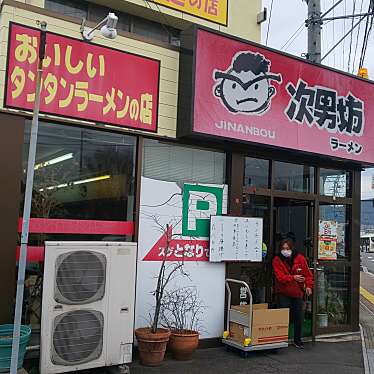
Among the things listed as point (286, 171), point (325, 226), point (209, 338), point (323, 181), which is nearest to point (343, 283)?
point (325, 226)

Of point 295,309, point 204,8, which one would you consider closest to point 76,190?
point 295,309

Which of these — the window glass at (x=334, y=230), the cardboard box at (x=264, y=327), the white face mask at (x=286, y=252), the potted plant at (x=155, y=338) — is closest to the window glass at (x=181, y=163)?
the potted plant at (x=155, y=338)

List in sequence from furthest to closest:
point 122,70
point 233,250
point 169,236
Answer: point 233,250 → point 169,236 → point 122,70

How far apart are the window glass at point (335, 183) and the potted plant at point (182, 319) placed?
3.52 metres

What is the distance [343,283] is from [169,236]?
4.32 meters

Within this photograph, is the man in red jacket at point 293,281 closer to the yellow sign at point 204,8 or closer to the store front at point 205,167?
the store front at point 205,167

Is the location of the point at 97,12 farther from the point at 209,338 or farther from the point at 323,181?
the point at 209,338

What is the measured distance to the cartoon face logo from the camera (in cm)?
742

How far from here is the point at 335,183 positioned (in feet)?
31.6

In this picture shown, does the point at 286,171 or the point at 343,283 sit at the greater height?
the point at 286,171

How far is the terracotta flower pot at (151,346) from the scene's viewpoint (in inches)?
250

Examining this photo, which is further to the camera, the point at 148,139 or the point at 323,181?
the point at 323,181

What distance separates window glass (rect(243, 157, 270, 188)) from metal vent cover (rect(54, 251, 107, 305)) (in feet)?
10.9

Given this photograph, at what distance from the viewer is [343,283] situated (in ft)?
31.6
